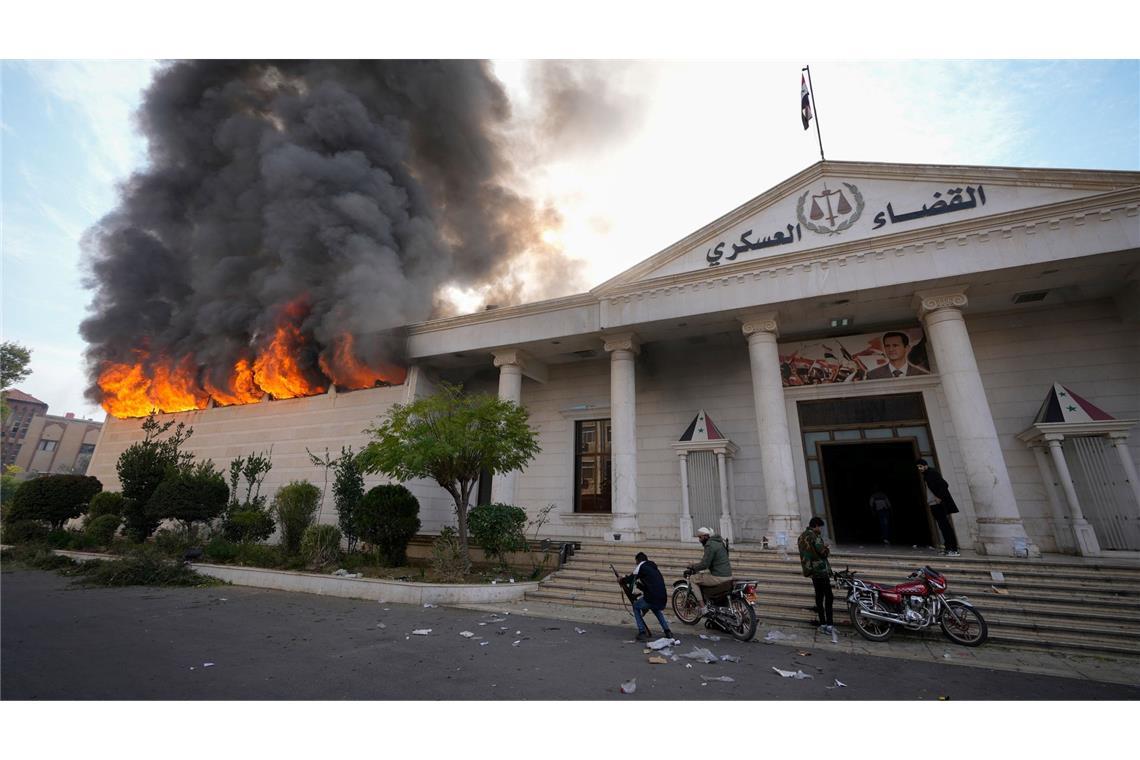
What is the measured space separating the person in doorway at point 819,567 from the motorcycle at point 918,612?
384mm

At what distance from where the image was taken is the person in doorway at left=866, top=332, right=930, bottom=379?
12.6 m

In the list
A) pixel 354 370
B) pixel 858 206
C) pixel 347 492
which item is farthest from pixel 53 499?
pixel 858 206

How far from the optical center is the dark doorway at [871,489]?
1315 cm

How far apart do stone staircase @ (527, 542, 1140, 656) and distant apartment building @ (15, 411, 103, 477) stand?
71.2 meters

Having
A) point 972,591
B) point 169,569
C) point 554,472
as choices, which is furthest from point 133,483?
point 972,591

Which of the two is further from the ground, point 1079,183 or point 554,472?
point 1079,183

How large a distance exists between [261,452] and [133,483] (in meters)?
3.68

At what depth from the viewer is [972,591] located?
25.8 ft

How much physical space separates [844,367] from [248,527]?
18.9 m

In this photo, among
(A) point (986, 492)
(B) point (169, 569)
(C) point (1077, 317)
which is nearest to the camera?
(A) point (986, 492)

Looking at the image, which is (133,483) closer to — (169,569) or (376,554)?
(169,569)

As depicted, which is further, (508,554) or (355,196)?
(355,196)

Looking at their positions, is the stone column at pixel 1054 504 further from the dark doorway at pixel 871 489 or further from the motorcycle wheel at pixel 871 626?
the motorcycle wheel at pixel 871 626

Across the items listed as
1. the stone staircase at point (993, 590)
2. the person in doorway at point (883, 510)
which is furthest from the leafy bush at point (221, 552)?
the person in doorway at point (883, 510)
